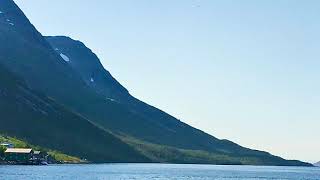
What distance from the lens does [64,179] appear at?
169 m

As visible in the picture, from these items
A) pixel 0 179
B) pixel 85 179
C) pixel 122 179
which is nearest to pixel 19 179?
pixel 0 179

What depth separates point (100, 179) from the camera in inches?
7328

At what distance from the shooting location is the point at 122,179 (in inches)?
7756

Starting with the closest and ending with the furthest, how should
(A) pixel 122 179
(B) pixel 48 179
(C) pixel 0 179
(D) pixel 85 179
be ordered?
(C) pixel 0 179 → (B) pixel 48 179 → (D) pixel 85 179 → (A) pixel 122 179

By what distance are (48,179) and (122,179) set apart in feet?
120

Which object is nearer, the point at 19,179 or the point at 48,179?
the point at 19,179

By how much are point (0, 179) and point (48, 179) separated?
1825 centimetres

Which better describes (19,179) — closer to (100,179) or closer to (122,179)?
(100,179)

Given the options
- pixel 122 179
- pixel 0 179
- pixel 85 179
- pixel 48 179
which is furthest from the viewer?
pixel 122 179

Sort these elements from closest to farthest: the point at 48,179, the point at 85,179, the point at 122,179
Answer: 1. the point at 48,179
2. the point at 85,179
3. the point at 122,179

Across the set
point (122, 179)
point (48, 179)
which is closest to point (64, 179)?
point (48, 179)

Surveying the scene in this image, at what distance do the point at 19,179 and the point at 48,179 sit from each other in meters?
12.7

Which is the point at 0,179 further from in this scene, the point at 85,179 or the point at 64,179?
the point at 85,179

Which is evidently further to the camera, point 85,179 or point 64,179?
point 85,179
